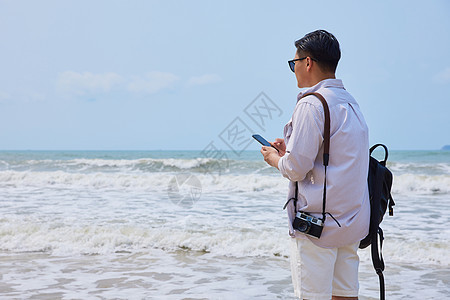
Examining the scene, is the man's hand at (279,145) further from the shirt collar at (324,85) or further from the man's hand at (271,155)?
the shirt collar at (324,85)

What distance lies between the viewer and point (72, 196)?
10078 mm

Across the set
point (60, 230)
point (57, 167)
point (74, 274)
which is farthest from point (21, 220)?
point (57, 167)

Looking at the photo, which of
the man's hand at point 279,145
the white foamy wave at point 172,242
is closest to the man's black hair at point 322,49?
the man's hand at point 279,145

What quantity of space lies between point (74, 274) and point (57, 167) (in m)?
18.6

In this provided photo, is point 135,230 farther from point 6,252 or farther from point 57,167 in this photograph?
point 57,167

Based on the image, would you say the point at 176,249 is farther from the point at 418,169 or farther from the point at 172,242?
the point at 418,169

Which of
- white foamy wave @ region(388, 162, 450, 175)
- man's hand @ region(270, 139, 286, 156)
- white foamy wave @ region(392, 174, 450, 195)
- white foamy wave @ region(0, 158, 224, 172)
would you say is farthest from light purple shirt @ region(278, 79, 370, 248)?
white foamy wave @ region(0, 158, 224, 172)

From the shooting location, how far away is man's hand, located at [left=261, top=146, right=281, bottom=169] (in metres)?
1.72

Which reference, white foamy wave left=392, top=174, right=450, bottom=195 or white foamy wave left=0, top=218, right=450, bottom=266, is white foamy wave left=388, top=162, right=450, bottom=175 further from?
white foamy wave left=0, top=218, right=450, bottom=266

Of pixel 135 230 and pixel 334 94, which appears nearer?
pixel 334 94

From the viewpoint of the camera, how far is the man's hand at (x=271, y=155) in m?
1.72

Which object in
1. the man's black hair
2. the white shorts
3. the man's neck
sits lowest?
the white shorts

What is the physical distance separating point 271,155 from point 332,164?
0.28 meters

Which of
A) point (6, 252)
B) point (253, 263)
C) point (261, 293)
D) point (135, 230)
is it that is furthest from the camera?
point (135, 230)
